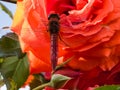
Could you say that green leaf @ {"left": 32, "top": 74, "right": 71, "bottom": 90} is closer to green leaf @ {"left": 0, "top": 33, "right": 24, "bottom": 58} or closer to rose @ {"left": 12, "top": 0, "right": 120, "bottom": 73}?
rose @ {"left": 12, "top": 0, "right": 120, "bottom": 73}

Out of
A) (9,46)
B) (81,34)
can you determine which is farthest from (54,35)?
(9,46)

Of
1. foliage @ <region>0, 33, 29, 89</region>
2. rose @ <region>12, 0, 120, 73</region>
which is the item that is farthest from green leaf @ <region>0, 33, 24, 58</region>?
rose @ <region>12, 0, 120, 73</region>

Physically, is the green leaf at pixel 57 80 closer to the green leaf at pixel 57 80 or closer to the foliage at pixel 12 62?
the green leaf at pixel 57 80

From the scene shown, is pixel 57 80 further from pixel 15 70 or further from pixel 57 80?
pixel 15 70

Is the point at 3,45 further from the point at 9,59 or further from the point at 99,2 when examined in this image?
the point at 99,2

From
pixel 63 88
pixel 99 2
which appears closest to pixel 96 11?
pixel 99 2

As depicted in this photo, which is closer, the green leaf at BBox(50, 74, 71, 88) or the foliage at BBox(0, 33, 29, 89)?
the green leaf at BBox(50, 74, 71, 88)

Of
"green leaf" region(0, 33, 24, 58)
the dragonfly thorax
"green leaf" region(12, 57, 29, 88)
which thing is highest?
the dragonfly thorax
